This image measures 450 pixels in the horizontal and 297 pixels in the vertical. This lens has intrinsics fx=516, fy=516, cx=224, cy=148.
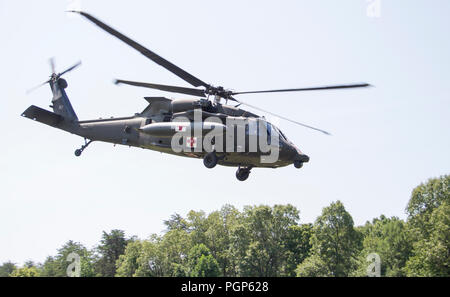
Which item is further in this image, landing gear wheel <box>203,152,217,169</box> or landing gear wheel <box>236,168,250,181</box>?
landing gear wheel <box>236,168,250,181</box>

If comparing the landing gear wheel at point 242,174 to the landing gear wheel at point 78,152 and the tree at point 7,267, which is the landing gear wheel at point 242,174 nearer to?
the landing gear wheel at point 78,152

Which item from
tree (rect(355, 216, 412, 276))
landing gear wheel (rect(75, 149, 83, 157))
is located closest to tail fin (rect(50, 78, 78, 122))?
landing gear wheel (rect(75, 149, 83, 157))

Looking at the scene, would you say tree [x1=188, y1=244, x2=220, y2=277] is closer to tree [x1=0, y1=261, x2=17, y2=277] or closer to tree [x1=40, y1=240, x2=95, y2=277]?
tree [x1=40, y1=240, x2=95, y2=277]

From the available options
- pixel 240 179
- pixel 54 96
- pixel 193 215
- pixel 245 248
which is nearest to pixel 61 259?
pixel 193 215

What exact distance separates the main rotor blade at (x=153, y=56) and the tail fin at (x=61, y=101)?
932 centimetres

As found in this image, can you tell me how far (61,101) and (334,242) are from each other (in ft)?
144

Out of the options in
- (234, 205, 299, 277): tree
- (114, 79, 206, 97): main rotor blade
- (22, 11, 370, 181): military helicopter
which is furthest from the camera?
(234, 205, 299, 277): tree

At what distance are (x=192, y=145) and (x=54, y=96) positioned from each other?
13.1 m

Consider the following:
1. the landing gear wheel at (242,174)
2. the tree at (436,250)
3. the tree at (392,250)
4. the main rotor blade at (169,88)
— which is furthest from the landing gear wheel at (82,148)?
the tree at (392,250)

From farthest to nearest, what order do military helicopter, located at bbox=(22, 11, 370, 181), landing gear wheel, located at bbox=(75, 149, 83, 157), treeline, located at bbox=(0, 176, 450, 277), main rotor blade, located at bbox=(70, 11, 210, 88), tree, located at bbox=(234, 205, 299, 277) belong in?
1. tree, located at bbox=(234, 205, 299, 277)
2. treeline, located at bbox=(0, 176, 450, 277)
3. landing gear wheel, located at bbox=(75, 149, 83, 157)
4. military helicopter, located at bbox=(22, 11, 370, 181)
5. main rotor blade, located at bbox=(70, 11, 210, 88)

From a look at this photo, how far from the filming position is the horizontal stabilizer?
29.5 m

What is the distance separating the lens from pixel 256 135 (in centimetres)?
2405

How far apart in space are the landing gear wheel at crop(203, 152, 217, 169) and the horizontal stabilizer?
441 inches
